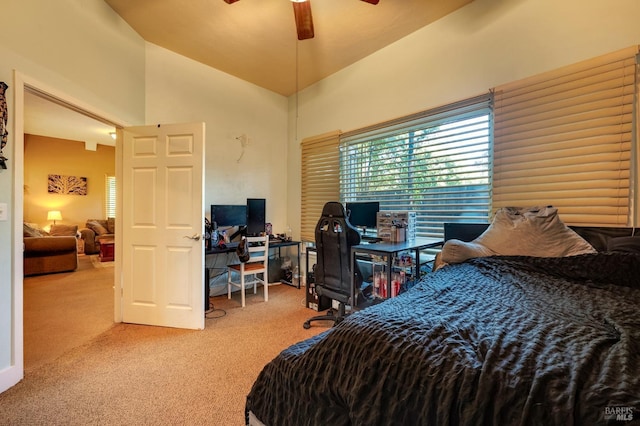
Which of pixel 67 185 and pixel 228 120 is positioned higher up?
pixel 228 120

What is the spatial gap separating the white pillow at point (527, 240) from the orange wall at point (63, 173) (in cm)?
739

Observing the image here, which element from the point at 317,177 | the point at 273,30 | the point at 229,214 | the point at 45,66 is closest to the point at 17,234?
the point at 45,66

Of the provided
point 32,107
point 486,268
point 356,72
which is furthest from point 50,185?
point 486,268

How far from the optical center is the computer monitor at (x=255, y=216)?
396 centimetres

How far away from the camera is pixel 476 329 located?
2.88ft

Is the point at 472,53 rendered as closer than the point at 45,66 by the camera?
No

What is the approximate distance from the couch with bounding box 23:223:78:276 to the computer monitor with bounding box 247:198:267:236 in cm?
366

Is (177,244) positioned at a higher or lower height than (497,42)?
lower

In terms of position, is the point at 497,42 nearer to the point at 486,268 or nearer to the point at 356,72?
the point at 356,72

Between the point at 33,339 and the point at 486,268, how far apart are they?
3.77 metres

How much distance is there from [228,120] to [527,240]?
12.4 feet

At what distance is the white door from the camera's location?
284 cm

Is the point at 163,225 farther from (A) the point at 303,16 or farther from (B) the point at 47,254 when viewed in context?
(B) the point at 47,254

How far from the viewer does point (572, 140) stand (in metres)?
2.13
